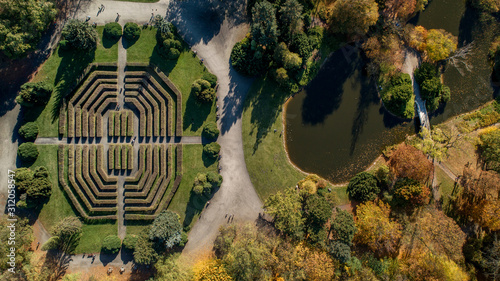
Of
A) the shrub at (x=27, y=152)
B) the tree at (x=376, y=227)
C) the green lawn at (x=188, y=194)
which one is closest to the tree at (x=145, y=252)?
the green lawn at (x=188, y=194)

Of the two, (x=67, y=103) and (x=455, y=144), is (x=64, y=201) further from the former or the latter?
(x=455, y=144)

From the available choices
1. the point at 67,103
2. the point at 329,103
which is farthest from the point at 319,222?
the point at 67,103

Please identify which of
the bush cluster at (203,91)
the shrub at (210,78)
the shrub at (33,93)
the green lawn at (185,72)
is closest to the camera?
the shrub at (33,93)

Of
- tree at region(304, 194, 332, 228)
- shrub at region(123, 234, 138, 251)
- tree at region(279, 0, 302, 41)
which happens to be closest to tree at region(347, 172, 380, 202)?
tree at region(304, 194, 332, 228)

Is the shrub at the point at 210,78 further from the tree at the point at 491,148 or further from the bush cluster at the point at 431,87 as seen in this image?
the tree at the point at 491,148

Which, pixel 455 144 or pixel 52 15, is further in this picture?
pixel 455 144

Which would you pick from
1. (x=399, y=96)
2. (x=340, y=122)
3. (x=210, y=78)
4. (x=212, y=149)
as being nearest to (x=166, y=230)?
(x=212, y=149)

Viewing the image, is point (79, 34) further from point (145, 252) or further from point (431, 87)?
point (431, 87)
